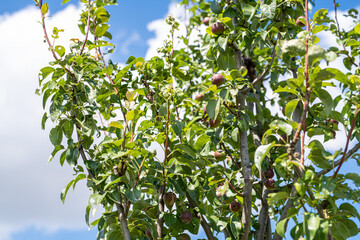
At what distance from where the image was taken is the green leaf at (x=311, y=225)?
4.68 feet

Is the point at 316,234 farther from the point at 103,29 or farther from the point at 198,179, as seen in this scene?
the point at 103,29

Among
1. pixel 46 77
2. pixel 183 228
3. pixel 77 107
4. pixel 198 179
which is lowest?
pixel 183 228

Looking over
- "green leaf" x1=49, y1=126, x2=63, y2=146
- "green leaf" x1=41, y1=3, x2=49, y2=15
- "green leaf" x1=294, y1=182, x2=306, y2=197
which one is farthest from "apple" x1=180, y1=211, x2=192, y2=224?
"green leaf" x1=41, y1=3, x2=49, y2=15

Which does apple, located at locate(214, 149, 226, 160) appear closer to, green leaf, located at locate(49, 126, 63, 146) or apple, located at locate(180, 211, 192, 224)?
apple, located at locate(180, 211, 192, 224)

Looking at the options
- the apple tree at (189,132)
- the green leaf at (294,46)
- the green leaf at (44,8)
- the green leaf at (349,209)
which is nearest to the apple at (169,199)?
the apple tree at (189,132)

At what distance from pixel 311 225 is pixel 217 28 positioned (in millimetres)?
1181

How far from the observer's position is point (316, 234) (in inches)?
58.8

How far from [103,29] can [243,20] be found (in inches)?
30.3

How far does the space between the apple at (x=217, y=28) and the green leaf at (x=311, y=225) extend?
114 cm

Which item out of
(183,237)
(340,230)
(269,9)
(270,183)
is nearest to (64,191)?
(183,237)

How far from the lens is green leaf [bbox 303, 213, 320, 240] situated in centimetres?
143

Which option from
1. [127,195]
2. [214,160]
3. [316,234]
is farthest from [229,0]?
[316,234]

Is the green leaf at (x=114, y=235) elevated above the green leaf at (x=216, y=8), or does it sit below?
below

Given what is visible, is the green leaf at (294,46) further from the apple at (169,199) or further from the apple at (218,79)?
the apple at (169,199)
